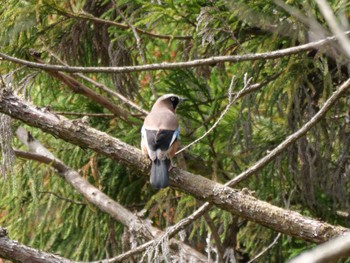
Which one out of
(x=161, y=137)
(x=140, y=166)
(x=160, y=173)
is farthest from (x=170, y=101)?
(x=140, y=166)

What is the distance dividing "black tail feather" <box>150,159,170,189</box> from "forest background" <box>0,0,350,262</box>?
0.06 m

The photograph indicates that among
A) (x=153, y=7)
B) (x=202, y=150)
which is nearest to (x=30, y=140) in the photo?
(x=202, y=150)

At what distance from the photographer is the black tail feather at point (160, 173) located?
162 inches

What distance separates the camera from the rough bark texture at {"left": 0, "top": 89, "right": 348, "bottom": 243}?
3.74m

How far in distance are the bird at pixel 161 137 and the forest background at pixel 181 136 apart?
0.09 meters

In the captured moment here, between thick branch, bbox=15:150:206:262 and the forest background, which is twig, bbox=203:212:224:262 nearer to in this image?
the forest background

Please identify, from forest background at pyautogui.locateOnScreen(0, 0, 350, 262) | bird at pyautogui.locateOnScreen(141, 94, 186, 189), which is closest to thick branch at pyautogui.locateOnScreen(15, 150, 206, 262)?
forest background at pyautogui.locateOnScreen(0, 0, 350, 262)

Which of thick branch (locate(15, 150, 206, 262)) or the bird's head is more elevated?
the bird's head

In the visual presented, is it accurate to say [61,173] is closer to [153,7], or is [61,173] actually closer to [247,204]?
[153,7]

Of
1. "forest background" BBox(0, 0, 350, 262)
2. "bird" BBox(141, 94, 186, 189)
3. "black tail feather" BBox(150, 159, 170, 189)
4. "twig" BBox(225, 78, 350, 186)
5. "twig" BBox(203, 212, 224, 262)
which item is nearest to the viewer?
"twig" BBox(225, 78, 350, 186)

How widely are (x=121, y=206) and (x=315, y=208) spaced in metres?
1.33

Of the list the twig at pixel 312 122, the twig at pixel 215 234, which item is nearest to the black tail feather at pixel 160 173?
the twig at pixel 312 122

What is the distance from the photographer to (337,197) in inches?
206

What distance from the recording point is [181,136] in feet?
17.7
